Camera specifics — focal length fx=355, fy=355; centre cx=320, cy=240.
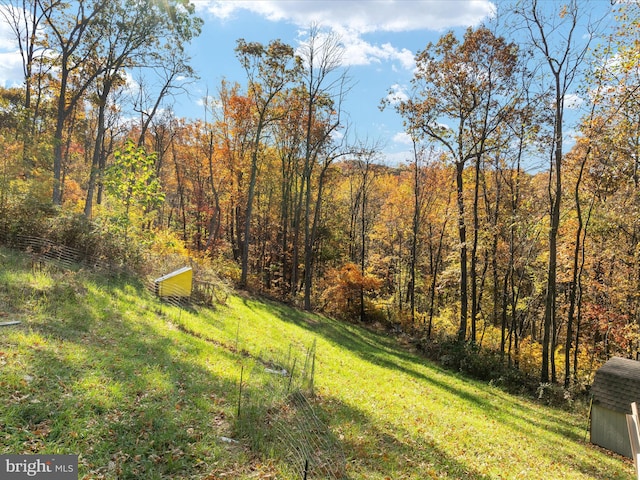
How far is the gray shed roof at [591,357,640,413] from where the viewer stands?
10.4 metres

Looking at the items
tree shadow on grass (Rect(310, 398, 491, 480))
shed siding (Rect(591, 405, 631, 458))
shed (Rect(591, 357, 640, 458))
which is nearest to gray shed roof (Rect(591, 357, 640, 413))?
shed (Rect(591, 357, 640, 458))

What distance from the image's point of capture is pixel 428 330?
21656mm

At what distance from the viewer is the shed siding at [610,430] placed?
10172mm

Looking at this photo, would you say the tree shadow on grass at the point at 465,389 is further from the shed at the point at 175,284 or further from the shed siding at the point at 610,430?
the shed at the point at 175,284

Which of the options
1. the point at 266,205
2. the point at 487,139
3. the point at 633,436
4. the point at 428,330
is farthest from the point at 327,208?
the point at 633,436

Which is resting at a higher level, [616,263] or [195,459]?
[616,263]

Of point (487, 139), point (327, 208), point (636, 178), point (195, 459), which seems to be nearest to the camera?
point (195, 459)

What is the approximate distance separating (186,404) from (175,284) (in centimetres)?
A: 663

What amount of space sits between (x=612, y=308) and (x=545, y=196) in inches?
237

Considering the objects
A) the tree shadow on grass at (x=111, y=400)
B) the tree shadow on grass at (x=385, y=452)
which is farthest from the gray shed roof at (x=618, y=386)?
the tree shadow on grass at (x=111, y=400)

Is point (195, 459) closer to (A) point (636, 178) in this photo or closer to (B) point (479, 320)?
(A) point (636, 178)

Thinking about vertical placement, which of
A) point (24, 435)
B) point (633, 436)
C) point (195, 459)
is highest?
point (633, 436)

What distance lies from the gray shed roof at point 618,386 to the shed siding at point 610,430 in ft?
0.72
